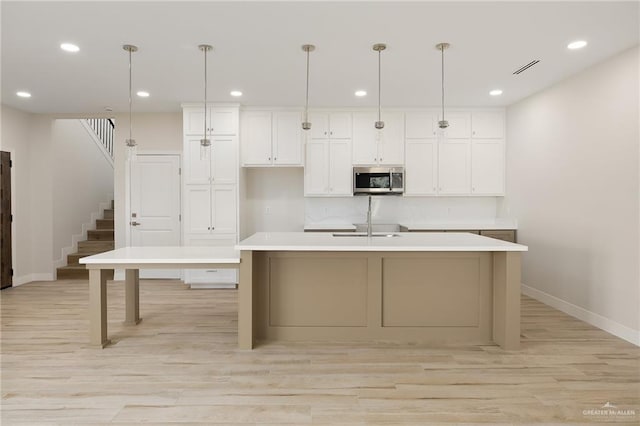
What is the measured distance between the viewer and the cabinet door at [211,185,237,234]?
217 inches

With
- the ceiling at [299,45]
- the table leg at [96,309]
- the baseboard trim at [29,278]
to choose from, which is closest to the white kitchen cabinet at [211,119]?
the ceiling at [299,45]

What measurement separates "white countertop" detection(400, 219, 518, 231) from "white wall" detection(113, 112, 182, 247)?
12.3 ft

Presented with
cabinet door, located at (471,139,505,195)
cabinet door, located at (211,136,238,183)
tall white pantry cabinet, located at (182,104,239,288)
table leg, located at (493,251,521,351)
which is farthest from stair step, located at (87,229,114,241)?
table leg, located at (493,251,521,351)

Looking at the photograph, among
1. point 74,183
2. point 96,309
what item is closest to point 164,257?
point 96,309

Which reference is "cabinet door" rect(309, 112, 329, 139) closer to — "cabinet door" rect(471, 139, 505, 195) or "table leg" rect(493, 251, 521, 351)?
"cabinet door" rect(471, 139, 505, 195)

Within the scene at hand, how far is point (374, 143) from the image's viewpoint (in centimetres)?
573

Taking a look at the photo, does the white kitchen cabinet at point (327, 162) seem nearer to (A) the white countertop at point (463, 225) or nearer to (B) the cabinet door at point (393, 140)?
(B) the cabinet door at point (393, 140)

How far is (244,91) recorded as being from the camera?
4.88 m

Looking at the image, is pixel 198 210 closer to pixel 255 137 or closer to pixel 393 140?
pixel 255 137

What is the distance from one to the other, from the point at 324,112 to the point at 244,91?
1.31m

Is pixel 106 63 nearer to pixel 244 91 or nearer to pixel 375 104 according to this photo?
pixel 244 91

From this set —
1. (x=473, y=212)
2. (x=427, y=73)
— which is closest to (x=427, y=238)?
(x=427, y=73)

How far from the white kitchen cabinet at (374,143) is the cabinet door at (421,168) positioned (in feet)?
0.50

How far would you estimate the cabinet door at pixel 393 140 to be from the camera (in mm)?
5707
